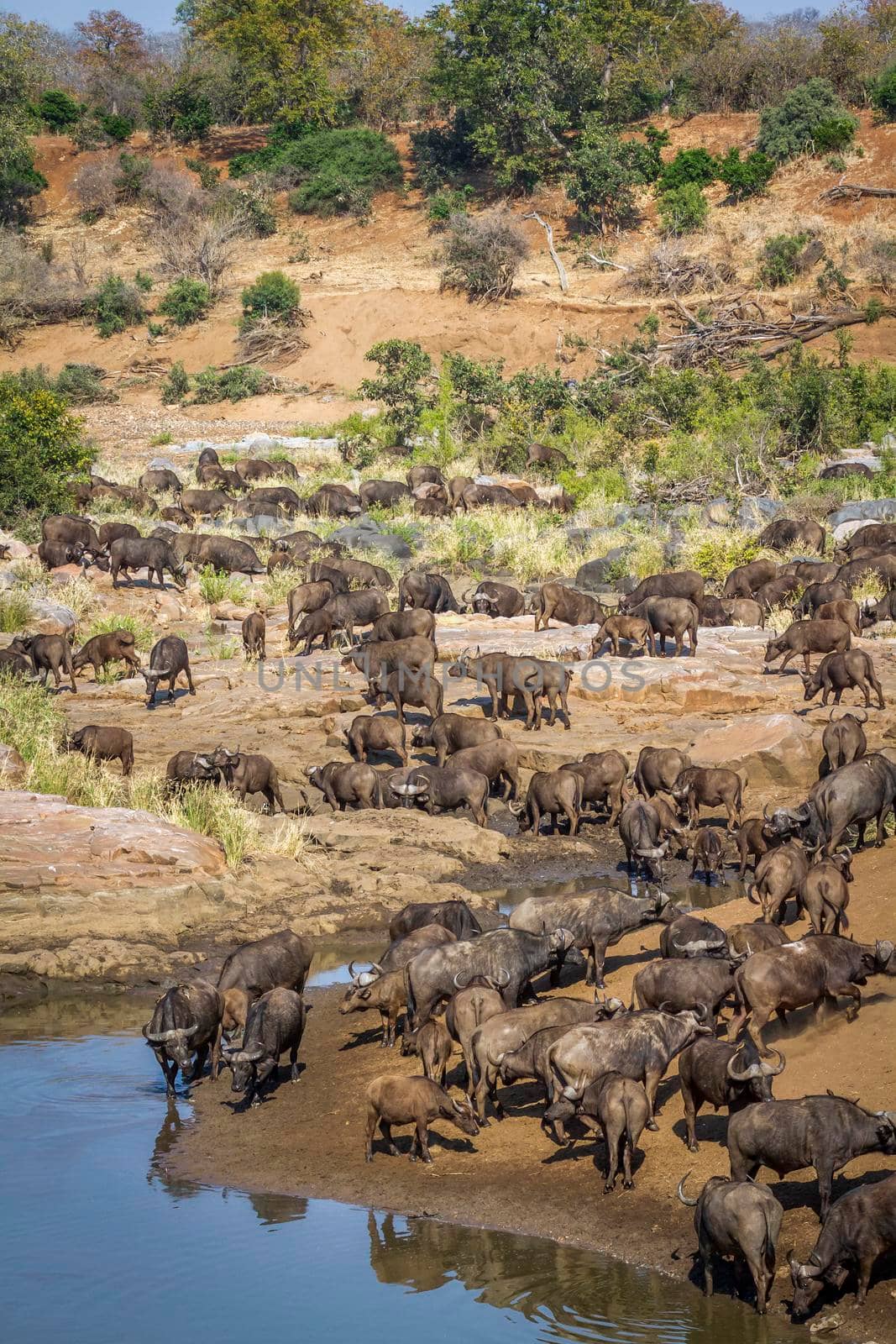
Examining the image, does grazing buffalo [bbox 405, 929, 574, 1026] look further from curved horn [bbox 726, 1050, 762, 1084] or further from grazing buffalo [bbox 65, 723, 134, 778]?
grazing buffalo [bbox 65, 723, 134, 778]

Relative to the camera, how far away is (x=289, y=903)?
46.4 ft

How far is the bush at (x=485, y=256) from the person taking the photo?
54.8 meters

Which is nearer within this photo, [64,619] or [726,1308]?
[726,1308]

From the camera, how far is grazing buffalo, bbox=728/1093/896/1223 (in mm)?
7625

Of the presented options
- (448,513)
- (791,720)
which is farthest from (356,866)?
(448,513)

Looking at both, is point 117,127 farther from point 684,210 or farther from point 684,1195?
point 684,1195

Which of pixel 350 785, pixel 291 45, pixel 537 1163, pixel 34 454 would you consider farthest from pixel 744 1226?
pixel 291 45

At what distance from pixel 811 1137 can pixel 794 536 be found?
20139 millimetres

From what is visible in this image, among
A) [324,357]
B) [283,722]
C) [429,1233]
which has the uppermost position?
[429,1233]

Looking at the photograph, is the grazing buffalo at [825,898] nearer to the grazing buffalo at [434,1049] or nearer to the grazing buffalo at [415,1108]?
the grazing buffalo at [434,1049]

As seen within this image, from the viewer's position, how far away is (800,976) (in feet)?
31.3

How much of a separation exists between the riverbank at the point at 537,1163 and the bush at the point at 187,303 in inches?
1924

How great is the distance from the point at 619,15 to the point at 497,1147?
61.2 meters

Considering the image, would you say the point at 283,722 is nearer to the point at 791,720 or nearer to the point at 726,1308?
the point at 791,720
